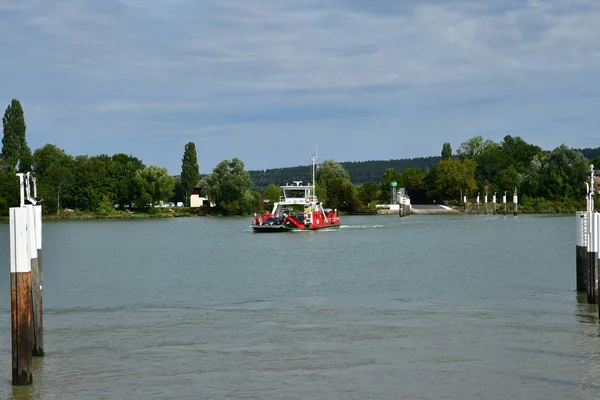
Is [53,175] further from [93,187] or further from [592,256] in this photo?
[592,256]

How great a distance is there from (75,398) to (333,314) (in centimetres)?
1272

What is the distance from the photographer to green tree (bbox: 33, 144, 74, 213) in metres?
150

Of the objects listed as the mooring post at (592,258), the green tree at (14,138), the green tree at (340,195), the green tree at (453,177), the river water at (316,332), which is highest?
the green tree at (14,138)

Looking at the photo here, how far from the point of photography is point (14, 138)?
158 m

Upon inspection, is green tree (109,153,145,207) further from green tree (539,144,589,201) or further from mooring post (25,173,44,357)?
mooring post (25,173,44,357)

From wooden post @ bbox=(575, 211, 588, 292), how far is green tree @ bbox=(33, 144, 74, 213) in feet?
394

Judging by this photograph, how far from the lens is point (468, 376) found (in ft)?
67.1

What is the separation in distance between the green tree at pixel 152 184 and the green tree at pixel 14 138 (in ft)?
64.4

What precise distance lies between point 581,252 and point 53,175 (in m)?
131

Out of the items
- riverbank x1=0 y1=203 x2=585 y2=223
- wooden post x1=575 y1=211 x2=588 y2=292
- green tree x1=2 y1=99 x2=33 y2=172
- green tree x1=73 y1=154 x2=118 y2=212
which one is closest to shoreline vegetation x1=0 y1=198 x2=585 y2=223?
riverbank x1=0 y1=203 x2=585 y2=223

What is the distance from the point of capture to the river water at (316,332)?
19906 millimetres

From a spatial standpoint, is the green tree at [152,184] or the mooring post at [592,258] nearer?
the mooring post at [592,258]

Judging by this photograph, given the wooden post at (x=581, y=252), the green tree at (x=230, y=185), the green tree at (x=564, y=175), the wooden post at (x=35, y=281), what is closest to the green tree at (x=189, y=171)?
the green tree at (x=230, y=185)

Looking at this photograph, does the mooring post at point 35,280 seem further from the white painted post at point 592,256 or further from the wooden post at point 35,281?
the white painted post at point 592,256
